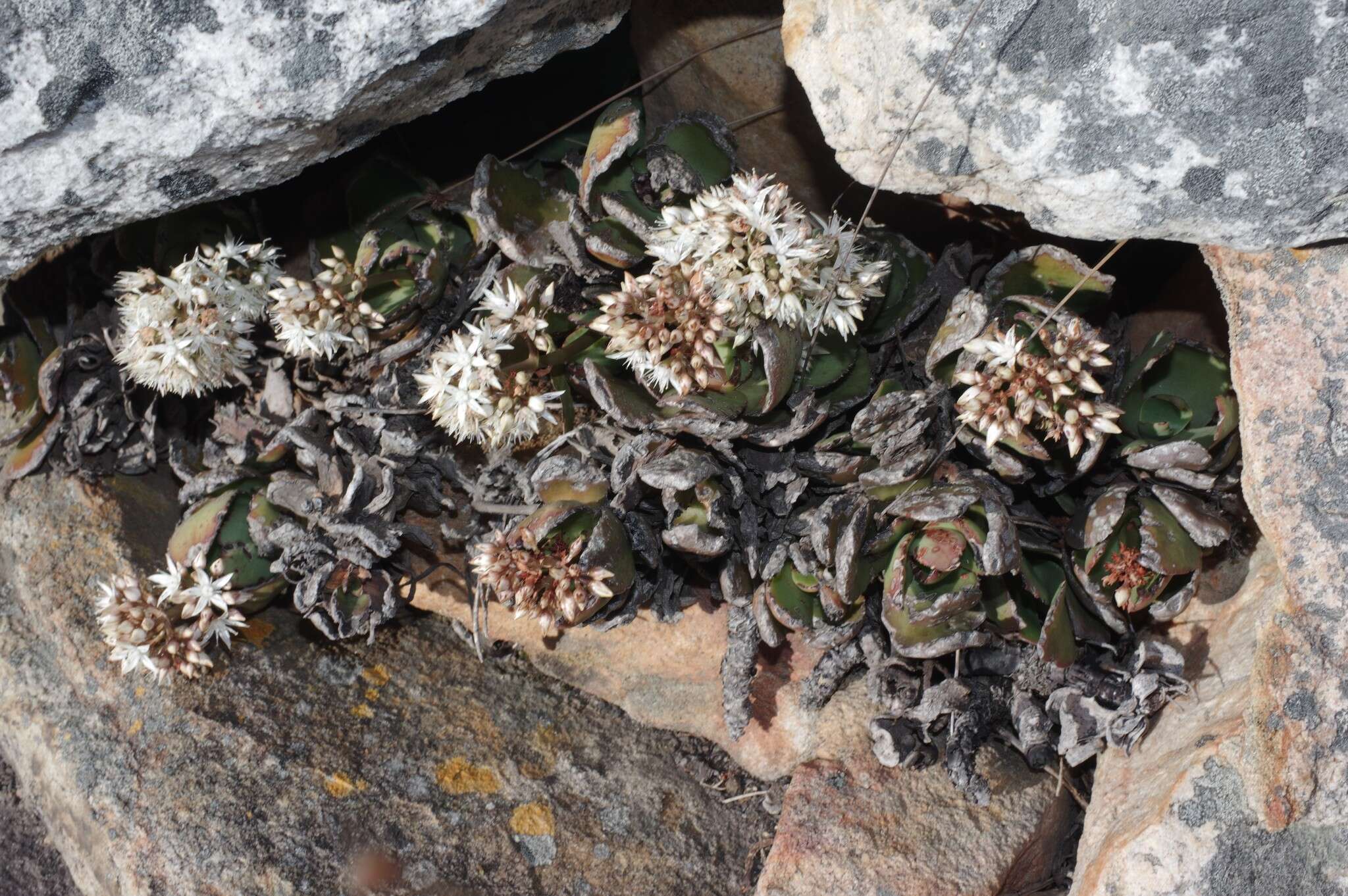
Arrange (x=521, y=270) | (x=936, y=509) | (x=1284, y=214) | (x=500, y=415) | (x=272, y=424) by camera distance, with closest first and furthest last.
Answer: (x=1284, y=214) → (x=936, y=509) → (x=500, y=415) → (x=521, y=270) → (x=272, y=424)

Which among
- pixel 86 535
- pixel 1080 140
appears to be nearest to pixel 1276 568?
pixel 1080 140

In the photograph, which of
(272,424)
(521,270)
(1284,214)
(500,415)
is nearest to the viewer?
(1284,214)

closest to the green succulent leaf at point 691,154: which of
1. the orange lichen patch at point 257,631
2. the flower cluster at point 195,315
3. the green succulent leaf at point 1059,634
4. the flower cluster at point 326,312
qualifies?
the flower cluster at point 326,312

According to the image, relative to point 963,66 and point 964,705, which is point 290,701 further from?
point 963,66

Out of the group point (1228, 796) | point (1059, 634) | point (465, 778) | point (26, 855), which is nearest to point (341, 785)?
point (465, 778)

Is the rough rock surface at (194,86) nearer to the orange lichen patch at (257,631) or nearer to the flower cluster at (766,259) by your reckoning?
the flower cluster at (766,259)

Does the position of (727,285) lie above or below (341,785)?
above

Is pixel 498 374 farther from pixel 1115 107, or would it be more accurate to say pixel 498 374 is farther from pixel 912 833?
pixel 912 833
